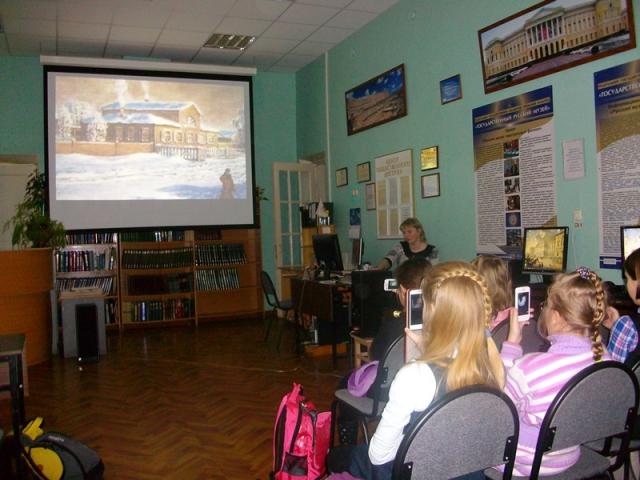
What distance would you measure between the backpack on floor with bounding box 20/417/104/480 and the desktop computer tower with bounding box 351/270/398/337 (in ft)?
7.70

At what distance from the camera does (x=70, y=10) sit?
18.6 feet

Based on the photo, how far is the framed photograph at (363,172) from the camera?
646 cm

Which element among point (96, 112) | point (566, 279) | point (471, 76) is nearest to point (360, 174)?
point (471, 76)

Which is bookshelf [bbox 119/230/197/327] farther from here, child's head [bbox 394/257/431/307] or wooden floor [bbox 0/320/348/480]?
child's head [bbox 394/257/431/307]

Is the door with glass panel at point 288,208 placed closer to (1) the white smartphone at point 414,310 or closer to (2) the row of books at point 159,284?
(2) the row of books at point 159,284

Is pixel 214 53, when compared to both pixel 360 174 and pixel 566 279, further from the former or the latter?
pixel 566 279

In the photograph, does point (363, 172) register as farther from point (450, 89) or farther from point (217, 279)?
point (217, 279)

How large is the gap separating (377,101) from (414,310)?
4631 mm

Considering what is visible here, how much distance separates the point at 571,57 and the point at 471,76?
3.47 feet

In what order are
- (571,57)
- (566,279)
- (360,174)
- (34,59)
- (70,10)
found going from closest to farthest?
1. (566,279)
2. (571,57)
3. (70,10)
4. (360,174)
5. (34,59)

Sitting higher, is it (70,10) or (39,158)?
(70,10)

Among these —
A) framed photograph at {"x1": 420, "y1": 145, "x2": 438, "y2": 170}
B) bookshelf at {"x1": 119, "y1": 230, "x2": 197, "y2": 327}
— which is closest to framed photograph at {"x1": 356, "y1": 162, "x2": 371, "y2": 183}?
framed photograph at {"x1": 420, "y1": 145, "x2": 438, "y2": 170}

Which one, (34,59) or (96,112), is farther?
(34,59)

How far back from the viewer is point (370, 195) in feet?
21.2
